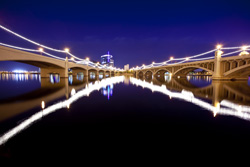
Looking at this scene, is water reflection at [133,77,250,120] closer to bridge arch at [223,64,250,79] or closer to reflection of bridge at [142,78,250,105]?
reflection of bridge at [142,78,250,105]

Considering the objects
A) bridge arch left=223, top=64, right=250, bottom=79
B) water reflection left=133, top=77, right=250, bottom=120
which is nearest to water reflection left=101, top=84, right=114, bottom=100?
water reflection left=133, top=77, right=250, bottom=120

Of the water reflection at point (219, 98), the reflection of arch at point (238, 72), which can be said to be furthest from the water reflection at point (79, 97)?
the reflection of arch at point (238, 72)

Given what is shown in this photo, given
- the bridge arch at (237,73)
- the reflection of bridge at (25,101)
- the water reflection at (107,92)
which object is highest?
the bridge arch at (237,73)

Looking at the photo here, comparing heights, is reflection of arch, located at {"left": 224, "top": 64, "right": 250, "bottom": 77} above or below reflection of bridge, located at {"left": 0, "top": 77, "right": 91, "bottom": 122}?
above

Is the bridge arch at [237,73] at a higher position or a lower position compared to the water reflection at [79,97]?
higher

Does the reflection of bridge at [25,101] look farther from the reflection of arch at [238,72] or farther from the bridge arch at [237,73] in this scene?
the bridge arch at [237,73]

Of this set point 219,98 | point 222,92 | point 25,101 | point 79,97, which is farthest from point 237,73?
point 25,101

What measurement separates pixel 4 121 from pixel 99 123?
3.43 m

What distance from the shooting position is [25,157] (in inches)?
97.7

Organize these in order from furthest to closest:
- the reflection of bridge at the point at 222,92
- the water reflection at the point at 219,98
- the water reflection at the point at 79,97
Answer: the reflection of bridge at the point at 222,92 → the water reflection at the point at 219,98 → the water reflection at the point at 79,97

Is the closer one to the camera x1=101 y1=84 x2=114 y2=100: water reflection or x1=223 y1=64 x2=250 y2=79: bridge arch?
x1=101 y1=84 x2=114 y2=100: water reflection

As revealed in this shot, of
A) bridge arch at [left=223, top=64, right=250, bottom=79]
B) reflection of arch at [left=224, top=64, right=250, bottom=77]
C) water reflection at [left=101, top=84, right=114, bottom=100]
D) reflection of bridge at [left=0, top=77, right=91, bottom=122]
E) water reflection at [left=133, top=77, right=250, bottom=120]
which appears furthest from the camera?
bridge arch at [left=223, top=64, right=250, bottom=79]

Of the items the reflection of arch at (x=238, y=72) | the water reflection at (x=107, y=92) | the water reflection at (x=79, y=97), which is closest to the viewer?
the water reflection at (x=79, y=97)

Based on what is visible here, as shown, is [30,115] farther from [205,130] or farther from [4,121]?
[205,130]
